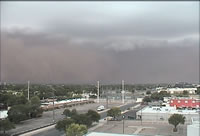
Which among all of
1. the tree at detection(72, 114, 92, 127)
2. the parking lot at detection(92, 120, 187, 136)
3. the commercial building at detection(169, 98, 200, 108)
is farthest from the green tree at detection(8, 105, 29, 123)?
the commercial building at detection(169, 98, 200, 108)

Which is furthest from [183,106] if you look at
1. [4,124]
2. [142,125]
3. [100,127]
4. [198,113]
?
[4,124]

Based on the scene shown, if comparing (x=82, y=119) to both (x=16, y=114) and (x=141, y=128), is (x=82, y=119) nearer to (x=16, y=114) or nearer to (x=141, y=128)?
(x=141, y=128)

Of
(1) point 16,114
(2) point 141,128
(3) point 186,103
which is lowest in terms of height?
(2) point 141,128

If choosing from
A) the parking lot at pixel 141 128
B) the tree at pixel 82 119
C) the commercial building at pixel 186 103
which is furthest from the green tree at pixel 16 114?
the commercial building at pixel 186 103

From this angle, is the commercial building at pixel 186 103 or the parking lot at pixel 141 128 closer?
the parking lot at pixel 141 128

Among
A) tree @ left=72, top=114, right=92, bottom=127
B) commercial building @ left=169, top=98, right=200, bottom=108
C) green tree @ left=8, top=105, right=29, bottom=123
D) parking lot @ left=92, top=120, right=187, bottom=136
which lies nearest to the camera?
tree @ left=72, top=114, right=92, bottom=127

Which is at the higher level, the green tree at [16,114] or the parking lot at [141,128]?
the green tree at [16,114]

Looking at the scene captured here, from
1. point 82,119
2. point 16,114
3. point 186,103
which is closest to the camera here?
point 82,119

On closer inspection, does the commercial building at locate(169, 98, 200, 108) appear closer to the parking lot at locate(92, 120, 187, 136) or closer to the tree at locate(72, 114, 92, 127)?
the parking lot at locate(92, 120, 187, 136)

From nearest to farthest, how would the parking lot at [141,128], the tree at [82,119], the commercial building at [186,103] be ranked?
the tree at [82,119]
the parking lot at [141,128]
the commercial building at [186,103]

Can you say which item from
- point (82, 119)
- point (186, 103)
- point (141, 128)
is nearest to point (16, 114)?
point (82, 119)

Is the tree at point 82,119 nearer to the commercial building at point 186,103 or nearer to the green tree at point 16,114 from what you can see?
the green tree at point 16,114
